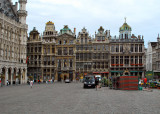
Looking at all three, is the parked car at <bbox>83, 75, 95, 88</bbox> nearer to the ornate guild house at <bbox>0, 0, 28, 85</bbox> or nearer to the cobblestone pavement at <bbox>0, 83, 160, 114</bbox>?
the cobblestone pavement at <bbox>0, 83, 160, 114</bbox>

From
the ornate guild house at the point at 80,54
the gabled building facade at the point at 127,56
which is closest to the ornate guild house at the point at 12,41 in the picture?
the ornate guild house at the point at 80,54

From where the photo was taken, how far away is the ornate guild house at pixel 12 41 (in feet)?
172

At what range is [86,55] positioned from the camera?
7625 centimetres

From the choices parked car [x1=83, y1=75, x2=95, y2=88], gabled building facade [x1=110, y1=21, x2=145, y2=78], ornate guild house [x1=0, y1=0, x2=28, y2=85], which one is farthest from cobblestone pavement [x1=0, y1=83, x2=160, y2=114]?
gabled building facade [x1=110, y1=21, x2=145, y2=78]

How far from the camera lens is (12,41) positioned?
2243 inches

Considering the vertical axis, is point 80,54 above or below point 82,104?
above

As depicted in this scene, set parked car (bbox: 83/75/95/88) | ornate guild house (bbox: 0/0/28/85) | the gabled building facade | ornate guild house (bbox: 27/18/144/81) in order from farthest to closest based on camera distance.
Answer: ornate guild house (bbox: 27/18/144/81) → the gabled building facade → ornate guild house (bbox: 0/0/28/85) → parked car (bbox: 83/75/95/88)

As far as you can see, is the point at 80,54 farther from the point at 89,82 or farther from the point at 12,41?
the point at 89,82

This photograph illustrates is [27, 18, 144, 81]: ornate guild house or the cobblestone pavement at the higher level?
[27, 18, 144, 81]: ornate guild house

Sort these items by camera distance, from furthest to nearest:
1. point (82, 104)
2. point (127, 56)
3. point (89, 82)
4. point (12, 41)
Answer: point (127, 56) → point (12, 41) → point (89, 82) → point (82, 104)

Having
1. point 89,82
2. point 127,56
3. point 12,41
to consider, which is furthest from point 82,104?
point 127,56

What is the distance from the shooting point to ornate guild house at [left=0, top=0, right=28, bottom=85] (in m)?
52.5

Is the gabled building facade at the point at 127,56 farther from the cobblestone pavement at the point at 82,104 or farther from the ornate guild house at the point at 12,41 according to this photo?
the cobblestone pavement at the point at 82,104

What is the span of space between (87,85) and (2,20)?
2731 cm
